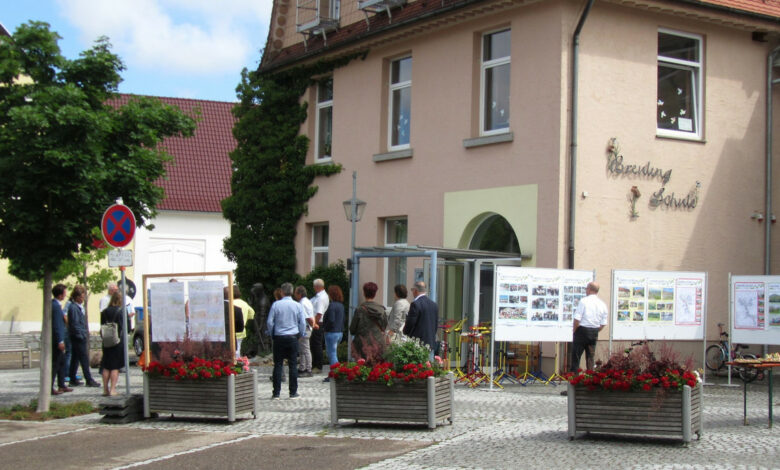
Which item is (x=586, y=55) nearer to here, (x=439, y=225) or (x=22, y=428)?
(x=439, y=225)

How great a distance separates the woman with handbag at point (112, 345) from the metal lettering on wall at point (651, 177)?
8730 mm

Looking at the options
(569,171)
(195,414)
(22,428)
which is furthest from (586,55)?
(22,428)

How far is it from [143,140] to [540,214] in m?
7.16

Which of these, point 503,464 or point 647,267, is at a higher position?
point 647,267

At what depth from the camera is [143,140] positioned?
545 inches

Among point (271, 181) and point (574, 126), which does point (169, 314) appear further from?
point (271, 181)

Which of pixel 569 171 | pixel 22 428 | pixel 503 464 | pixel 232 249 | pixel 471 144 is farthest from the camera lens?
pixel 232 249

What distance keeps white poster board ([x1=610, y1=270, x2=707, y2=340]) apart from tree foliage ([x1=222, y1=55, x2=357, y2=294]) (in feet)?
31.0

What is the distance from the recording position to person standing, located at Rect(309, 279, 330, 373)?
18078 mm

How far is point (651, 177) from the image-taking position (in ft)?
59.9

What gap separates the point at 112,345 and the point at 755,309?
33.6ft

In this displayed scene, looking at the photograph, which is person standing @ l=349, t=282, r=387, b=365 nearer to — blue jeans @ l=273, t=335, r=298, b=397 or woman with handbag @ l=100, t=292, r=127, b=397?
blue jeans @ l=273, t=335, r=298, b=397

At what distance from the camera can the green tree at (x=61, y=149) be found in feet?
42.4

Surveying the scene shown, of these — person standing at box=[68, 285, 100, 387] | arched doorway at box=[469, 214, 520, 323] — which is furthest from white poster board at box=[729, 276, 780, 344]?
person standing at box=[68, 285, 100, 387]
